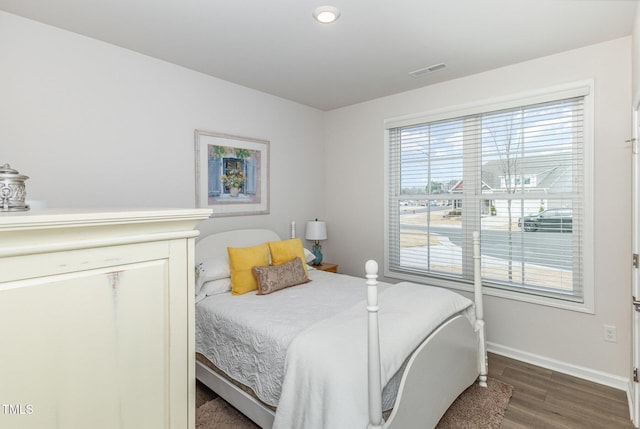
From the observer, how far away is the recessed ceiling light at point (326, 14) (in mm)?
2066

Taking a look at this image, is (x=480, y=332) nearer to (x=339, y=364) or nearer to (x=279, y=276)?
(x=339, y=364)

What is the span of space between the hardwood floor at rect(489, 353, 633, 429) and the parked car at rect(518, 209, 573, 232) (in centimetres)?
118

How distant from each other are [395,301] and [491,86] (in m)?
2.16

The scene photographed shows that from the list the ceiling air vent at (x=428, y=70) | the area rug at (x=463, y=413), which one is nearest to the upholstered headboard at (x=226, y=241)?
the area rug at (x=463, y=413)

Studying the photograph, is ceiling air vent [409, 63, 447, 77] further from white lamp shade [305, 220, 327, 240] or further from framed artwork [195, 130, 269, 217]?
white lamp shade [305, 220, 327, 240]

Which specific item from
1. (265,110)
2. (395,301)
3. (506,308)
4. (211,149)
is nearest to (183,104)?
(211,149)

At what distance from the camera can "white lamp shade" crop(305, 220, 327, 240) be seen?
399 cm

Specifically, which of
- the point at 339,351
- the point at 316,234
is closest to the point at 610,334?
the point at 339,351

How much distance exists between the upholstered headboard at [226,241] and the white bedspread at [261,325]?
50 centimetres

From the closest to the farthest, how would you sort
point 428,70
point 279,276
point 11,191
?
point 11,191
point 279,276
point 428,70

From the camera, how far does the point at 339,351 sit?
167 cm

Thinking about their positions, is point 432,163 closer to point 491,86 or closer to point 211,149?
point 491,86

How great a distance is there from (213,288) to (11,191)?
77.0 inches

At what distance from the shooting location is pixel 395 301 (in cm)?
231
